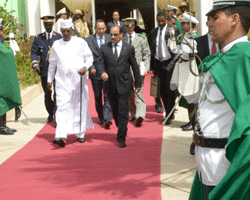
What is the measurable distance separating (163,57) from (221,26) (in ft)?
21.3

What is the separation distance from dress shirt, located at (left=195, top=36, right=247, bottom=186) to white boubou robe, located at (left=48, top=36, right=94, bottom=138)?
4.94 m

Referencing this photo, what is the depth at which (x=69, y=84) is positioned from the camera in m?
7.72

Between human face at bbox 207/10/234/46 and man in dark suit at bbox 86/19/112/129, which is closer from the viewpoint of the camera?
human face at bbox 207/10/234/46

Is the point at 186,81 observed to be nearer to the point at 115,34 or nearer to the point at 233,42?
the point at 115,34

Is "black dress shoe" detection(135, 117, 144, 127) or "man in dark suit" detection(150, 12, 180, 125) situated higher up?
"man in dark suit" detection(150, 12, 180, 125)

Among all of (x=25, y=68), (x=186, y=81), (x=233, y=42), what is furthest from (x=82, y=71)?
(x=25, y=68)

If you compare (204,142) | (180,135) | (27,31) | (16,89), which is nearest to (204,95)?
(204,142)

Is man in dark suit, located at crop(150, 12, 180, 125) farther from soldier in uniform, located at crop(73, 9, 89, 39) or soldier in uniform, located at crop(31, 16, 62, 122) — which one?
soldier in uniform, located at crop(73, 9, 89, 39)

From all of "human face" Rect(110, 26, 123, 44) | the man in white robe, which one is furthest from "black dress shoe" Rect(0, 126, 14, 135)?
"human face" Rect(110, 26, 123, 44)

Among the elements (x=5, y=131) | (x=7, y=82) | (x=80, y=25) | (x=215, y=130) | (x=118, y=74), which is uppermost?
(x=80, y=25)

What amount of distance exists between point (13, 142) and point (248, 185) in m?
6.20

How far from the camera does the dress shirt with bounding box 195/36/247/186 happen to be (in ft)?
8.95

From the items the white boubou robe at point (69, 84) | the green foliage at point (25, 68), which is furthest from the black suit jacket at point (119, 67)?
the green foliage at point (25, 68)

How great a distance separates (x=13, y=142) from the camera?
319 inches
